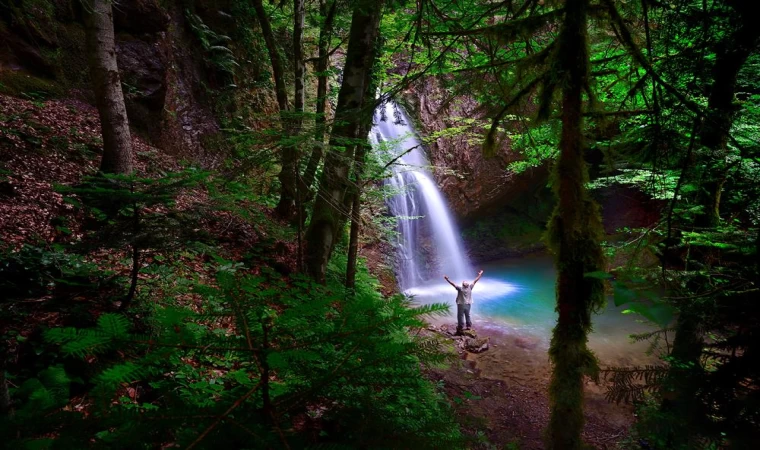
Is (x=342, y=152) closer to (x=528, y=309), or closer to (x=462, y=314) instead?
(x=462, y=314)

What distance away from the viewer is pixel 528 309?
41.5 feet

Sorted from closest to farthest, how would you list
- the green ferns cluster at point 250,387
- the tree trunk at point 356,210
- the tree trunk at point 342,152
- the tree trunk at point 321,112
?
the green ferns cluster at point 250,387
the tree trunk at point 321,112
the tree trunk at point 342,152
the tree trunk at point 356,210

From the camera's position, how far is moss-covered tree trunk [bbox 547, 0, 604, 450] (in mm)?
1900

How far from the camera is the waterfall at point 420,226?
15.7 metres

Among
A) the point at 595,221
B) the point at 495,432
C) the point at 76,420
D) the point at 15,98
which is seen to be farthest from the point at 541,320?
the point at 15,98

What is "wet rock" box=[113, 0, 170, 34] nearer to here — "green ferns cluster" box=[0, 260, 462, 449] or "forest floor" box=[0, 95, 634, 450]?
"forest floor" box=[0, 95, 634, 450]

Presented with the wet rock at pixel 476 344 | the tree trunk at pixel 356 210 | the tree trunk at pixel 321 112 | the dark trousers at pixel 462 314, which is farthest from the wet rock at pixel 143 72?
the wet rock at pixel 476 344

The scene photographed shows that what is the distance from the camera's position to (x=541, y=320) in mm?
11531

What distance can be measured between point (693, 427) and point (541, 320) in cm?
1027

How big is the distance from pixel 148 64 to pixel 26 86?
2.37 m

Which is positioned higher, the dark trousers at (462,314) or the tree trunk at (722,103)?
the tree trunk at (722,103)

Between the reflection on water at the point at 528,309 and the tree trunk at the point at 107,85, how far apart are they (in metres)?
6.02

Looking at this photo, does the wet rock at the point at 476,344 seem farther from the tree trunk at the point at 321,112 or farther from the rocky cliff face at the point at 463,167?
the rocky cliff face at the point at 463,167

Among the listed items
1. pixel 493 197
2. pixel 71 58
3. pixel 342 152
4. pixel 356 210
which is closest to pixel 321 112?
pixel 342 152
